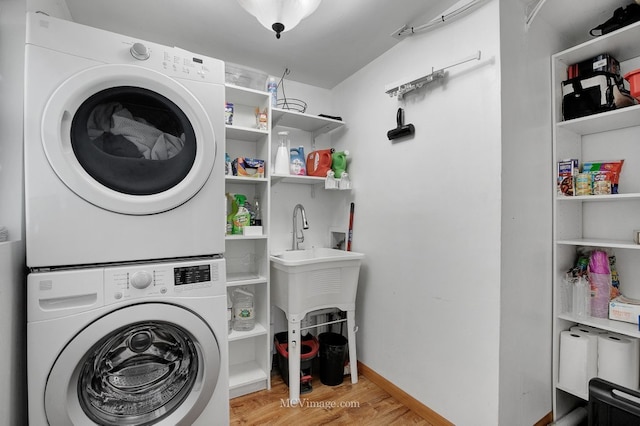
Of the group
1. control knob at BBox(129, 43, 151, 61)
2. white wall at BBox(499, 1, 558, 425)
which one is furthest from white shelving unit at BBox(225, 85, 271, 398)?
white wall at BBox(499, 1, 558, 425)

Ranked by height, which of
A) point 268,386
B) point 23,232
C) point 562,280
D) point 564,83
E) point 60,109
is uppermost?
point 564,83

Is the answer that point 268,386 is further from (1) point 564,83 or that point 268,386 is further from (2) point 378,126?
Answer: (1) point 564,83

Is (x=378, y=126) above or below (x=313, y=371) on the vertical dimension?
above

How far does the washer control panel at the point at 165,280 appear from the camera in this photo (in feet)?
3.40

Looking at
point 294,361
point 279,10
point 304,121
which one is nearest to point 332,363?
point 294,361

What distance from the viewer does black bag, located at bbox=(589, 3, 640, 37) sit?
1.35m

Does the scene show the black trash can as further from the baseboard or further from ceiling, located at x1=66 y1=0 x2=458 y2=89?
ceiling, located at x1=66 y1=0 x2=458 y2=89

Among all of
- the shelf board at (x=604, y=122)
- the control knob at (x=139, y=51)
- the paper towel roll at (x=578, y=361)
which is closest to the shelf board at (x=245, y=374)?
the paper towel roll at (x=578, y=361)

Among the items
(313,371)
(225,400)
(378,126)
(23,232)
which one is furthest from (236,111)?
(313,371)

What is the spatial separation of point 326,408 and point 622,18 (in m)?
2.58

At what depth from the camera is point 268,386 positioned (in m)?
2.01

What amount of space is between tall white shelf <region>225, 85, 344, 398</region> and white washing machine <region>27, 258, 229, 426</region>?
698mm

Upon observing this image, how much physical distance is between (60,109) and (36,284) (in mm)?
580

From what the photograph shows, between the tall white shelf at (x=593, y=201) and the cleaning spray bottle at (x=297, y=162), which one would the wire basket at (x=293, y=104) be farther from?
the tall white shelf at (x=593, y=201)
